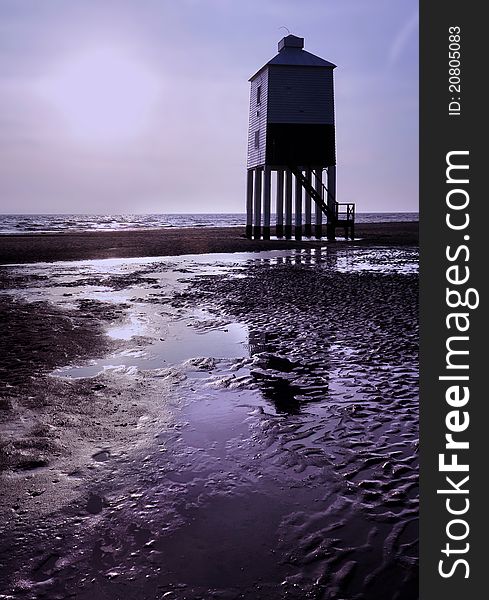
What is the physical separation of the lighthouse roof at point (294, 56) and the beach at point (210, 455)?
73.2 ft

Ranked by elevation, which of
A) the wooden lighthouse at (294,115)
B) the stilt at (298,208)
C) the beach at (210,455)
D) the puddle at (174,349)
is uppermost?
the wooden lighthouse at (294,115)

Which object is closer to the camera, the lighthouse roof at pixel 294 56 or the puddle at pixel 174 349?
the puddle at pixel 174 349

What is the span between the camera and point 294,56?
100 feet

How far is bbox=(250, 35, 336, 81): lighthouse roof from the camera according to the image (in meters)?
30.1

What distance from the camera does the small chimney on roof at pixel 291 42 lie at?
102 ft

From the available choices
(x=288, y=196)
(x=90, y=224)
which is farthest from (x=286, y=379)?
(x=90, y=224)

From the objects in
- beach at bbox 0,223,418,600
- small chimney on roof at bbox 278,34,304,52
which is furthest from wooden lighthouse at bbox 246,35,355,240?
beach at bbox 0,223,418,600

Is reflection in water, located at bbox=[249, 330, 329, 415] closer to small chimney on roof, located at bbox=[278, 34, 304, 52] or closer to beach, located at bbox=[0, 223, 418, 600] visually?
beach, located at bbox=[0, 223, 418, 600]

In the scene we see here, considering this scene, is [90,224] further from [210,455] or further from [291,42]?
[210,455]

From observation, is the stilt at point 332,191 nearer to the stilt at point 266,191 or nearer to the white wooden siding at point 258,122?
the stilt at point 266,191

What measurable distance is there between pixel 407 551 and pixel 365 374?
4040mm

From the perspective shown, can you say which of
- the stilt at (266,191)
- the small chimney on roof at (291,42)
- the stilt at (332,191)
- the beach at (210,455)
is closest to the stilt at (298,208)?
the stilt at (266,191)

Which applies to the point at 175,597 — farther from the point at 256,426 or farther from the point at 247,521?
the point at 256,426

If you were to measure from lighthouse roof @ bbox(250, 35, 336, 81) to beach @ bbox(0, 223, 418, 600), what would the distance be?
22.3 metres
